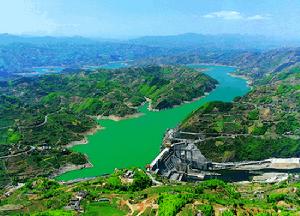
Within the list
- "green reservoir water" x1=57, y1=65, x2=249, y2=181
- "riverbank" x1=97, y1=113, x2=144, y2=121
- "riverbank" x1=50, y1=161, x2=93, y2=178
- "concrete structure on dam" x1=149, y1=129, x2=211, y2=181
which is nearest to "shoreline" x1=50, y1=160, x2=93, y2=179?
"riverbank" x1=50, y1=161, x2=93, y2=178

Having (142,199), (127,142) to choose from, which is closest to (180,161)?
(127,142)

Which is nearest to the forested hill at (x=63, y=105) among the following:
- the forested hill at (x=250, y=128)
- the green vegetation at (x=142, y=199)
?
the green vegetation at (x=142, y=199)

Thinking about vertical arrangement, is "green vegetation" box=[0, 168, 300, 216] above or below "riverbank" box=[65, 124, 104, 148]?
above

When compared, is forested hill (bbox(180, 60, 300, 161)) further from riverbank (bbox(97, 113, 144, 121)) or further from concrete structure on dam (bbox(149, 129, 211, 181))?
riverbank (bbox(97, 113, 144, 121))

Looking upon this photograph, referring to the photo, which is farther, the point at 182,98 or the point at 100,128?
the point at 182,98

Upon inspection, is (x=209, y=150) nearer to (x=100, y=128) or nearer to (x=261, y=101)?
(x=100, y=128)

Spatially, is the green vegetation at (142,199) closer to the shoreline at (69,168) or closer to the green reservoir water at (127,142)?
the shoreline at (69,168)

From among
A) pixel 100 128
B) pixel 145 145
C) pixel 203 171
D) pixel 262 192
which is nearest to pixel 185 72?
pixel 100 128
